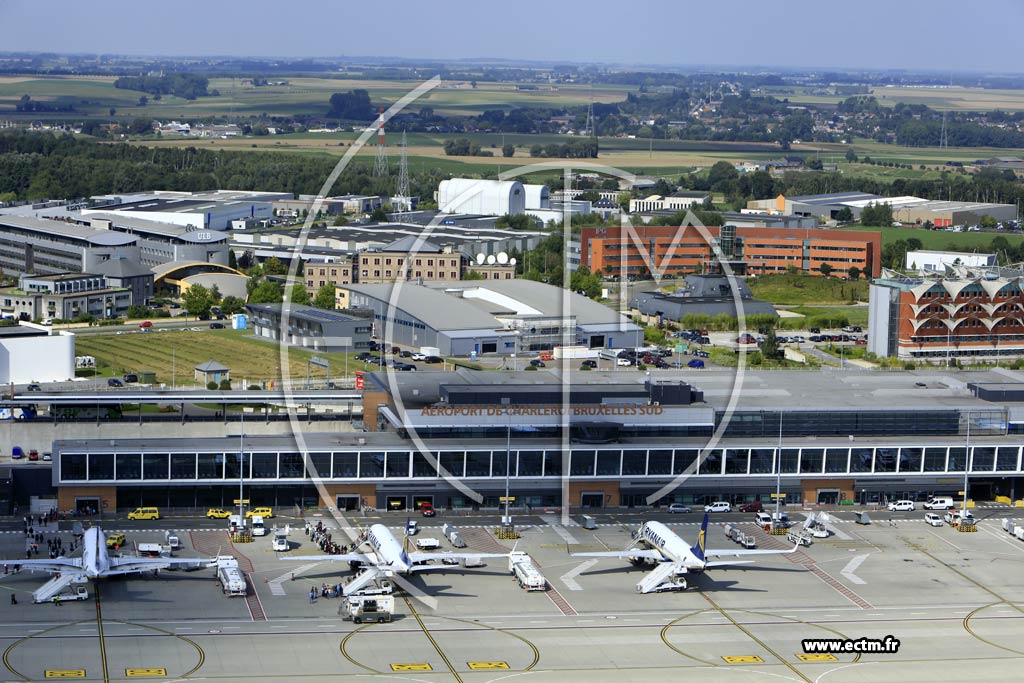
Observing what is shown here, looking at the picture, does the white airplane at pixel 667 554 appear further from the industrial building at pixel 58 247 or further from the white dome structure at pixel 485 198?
the white dome structure at pixel 485 198

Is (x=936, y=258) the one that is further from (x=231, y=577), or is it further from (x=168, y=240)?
(x=231, y=577)

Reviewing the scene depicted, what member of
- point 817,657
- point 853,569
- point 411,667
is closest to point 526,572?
point 411,667

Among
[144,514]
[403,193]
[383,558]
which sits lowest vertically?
[144,514]

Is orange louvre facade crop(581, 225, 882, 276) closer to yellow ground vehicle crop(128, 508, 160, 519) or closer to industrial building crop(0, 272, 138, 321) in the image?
industrial building crop(0, 272, 138, 321)

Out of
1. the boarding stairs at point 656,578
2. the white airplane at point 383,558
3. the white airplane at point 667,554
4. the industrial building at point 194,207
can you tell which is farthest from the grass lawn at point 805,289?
the white airplane at point 383,558

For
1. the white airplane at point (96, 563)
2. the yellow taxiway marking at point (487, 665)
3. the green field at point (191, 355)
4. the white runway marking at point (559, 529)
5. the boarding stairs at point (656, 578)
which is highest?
the white airplane at point (96, 563)

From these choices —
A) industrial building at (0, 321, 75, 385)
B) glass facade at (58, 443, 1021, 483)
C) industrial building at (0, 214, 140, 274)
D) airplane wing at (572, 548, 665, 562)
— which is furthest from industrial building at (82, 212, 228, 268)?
airplane wing at (572, 548, 665, 562)
